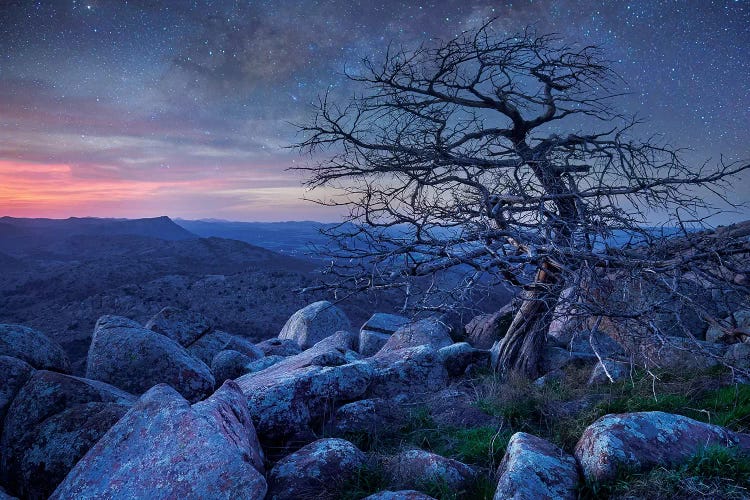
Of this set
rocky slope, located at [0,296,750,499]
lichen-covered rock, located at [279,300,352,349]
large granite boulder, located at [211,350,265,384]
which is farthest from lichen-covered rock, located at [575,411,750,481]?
lichen-covered rock, located at [279,300,352,349]

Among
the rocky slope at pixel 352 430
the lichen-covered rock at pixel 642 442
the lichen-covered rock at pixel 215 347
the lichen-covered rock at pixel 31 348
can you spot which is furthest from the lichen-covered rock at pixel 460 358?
the lichen-covered rock at pixel 31 348

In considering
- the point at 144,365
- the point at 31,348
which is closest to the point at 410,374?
the point at 144,365

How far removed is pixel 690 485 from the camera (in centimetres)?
304

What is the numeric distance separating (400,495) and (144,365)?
5.41 meters

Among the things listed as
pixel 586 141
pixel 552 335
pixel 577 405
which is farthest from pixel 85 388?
pixel 552 335

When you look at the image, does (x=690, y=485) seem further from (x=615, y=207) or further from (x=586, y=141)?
(x=586, y=141)

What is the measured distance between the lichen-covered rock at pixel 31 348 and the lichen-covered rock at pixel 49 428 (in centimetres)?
142

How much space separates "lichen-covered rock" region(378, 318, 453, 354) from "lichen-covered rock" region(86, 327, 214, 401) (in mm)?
4553

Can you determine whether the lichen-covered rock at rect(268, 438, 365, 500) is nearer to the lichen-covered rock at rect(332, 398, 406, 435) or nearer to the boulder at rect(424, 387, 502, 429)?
the lichen-covered rock at rect(332, 398, 406, 435)

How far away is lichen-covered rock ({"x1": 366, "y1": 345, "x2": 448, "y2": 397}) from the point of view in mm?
7039

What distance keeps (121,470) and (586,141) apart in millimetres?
8495

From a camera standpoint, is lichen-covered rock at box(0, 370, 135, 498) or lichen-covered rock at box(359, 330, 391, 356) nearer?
lichen-covered rock at box(0, 370, 135, 498)

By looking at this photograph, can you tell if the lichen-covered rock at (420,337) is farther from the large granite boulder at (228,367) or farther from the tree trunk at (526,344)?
the large granite boulder at (228,367)

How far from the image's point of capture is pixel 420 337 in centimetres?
1084
